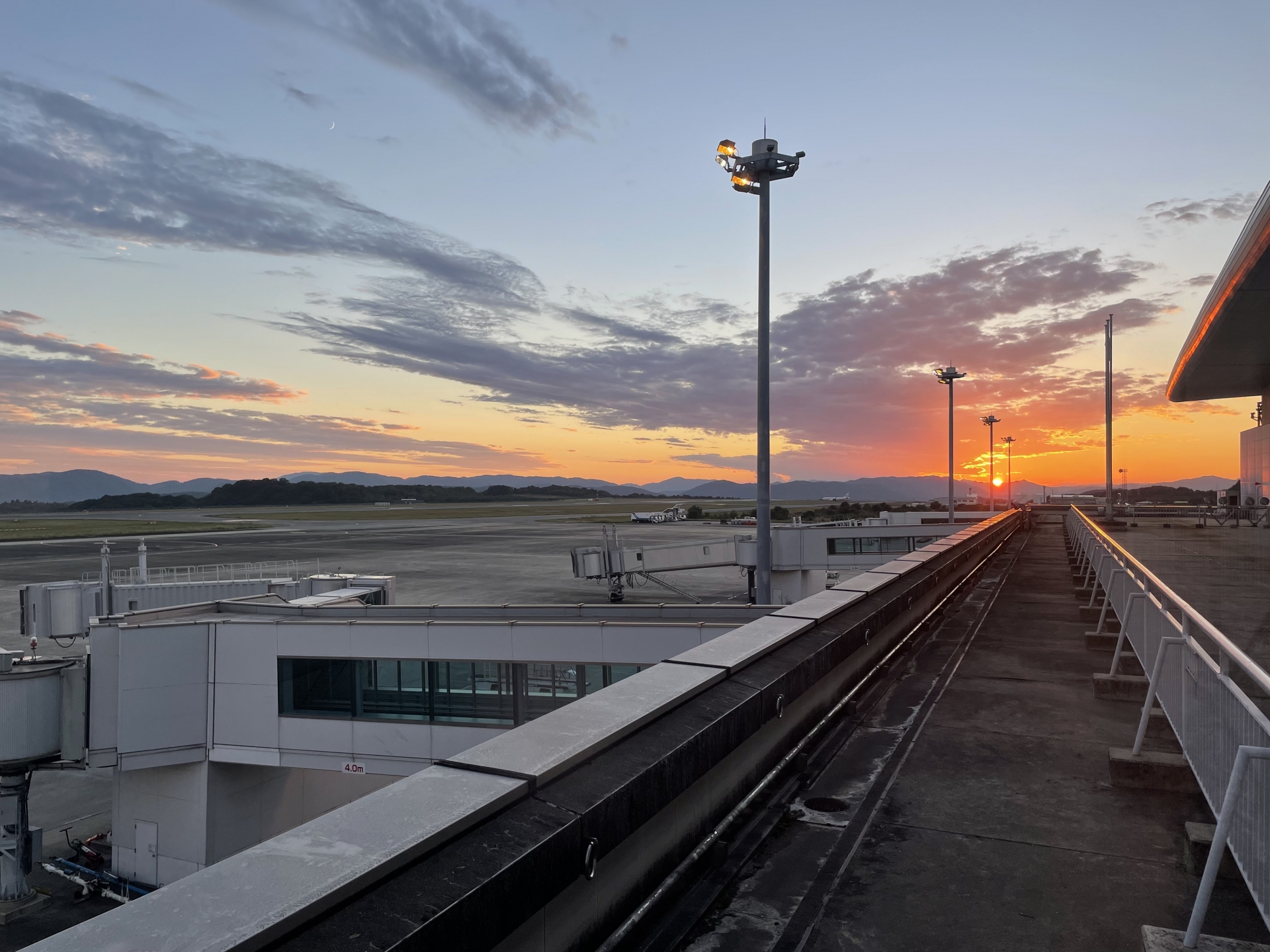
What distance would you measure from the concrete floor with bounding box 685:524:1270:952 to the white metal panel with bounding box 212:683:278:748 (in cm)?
1974

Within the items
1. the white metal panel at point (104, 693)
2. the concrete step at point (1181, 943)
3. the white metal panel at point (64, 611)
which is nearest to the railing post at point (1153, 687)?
the concrete step at point (1181, 943)

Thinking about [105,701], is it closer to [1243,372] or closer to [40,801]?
[40,801]

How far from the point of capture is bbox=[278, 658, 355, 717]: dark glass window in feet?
71.8

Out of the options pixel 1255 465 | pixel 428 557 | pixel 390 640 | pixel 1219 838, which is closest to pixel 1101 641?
pixel 1219 838

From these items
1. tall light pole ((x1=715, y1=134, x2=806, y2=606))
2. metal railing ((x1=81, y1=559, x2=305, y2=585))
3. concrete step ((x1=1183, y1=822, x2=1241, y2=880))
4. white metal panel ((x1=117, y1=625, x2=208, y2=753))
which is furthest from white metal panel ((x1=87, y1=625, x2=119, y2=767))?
concrete step ((x1=1183, y1=822, x2=1241, y2=880))

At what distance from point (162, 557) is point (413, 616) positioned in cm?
5477

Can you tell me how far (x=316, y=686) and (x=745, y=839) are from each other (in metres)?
19.9

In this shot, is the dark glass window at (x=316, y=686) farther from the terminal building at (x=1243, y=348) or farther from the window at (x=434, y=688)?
the terminal building at (x=1243, y=348)

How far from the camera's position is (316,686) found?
22.1 m

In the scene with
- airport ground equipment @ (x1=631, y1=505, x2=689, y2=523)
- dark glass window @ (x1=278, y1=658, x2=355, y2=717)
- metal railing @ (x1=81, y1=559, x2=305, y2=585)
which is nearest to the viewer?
dark glass window @ (x1=278, y1=658, x2=355, y2=717)

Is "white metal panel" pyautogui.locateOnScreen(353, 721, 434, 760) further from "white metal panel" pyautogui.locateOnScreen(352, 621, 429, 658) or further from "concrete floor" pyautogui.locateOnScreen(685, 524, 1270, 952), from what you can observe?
"concrete floor" pyautogui.locateOnScreen(685, 524, 1270, 952)

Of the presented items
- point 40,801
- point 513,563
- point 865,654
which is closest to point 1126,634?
point 865,654

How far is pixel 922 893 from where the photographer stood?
4.22m

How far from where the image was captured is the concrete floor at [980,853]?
387cm
